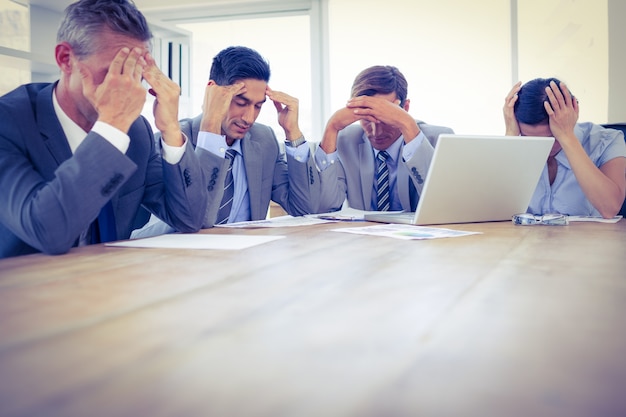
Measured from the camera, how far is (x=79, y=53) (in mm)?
Result: 1368

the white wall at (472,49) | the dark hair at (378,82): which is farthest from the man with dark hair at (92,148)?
the white wall at (472,49)

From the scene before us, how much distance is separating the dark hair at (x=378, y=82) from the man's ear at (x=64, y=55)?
1.51 m

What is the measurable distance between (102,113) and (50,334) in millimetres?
862

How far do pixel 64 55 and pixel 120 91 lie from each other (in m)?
0.26

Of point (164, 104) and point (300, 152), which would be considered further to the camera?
point (300, 152)

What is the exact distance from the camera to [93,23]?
137 centimetres

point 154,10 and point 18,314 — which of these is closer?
point 18,314

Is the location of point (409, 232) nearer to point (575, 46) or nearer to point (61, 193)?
point (61, 193)

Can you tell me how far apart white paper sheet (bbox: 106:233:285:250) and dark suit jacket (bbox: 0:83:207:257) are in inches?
5.0

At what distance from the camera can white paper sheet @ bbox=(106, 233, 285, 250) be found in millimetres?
1101

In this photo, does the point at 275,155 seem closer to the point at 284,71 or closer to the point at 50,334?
the point at 50,334

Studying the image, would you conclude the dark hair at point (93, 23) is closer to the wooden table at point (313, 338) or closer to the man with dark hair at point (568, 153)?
the wooden table at point (313, 338)

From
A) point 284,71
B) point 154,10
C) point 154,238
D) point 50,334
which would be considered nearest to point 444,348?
point 50,334

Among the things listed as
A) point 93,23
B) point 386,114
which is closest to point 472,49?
point 386,114
